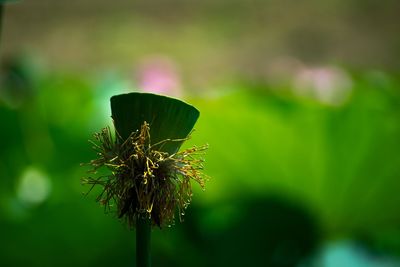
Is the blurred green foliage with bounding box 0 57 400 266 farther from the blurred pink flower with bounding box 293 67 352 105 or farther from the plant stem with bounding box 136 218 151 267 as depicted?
the plant stem with bounding box 136 218 151 267

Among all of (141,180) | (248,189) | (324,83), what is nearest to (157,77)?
(324,83)

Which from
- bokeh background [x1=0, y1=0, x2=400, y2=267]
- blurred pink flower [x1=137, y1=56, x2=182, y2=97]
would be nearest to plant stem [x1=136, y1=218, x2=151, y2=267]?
bokeh background [x1=0, y1=0, x2=400, y2=267]

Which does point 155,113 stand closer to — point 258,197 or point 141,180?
point 141,180

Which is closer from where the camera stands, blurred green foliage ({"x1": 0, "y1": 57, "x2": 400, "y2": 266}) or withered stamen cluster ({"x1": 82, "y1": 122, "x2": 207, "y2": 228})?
withered stamen cluster ({"x1": 82, "y1": 122, "x2": 207, "y2": 228})

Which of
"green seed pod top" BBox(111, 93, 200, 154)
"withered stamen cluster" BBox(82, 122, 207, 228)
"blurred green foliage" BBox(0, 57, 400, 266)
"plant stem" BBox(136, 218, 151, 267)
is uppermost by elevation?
"blurred green foliage" BBox(0, 57, 400, 266)

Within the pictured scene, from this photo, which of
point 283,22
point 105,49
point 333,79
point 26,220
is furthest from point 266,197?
point 283,22

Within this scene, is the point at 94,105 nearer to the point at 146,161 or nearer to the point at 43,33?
the point at 146,161

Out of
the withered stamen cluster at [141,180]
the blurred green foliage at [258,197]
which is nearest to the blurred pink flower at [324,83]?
the blurred green foliage at [258,197]
